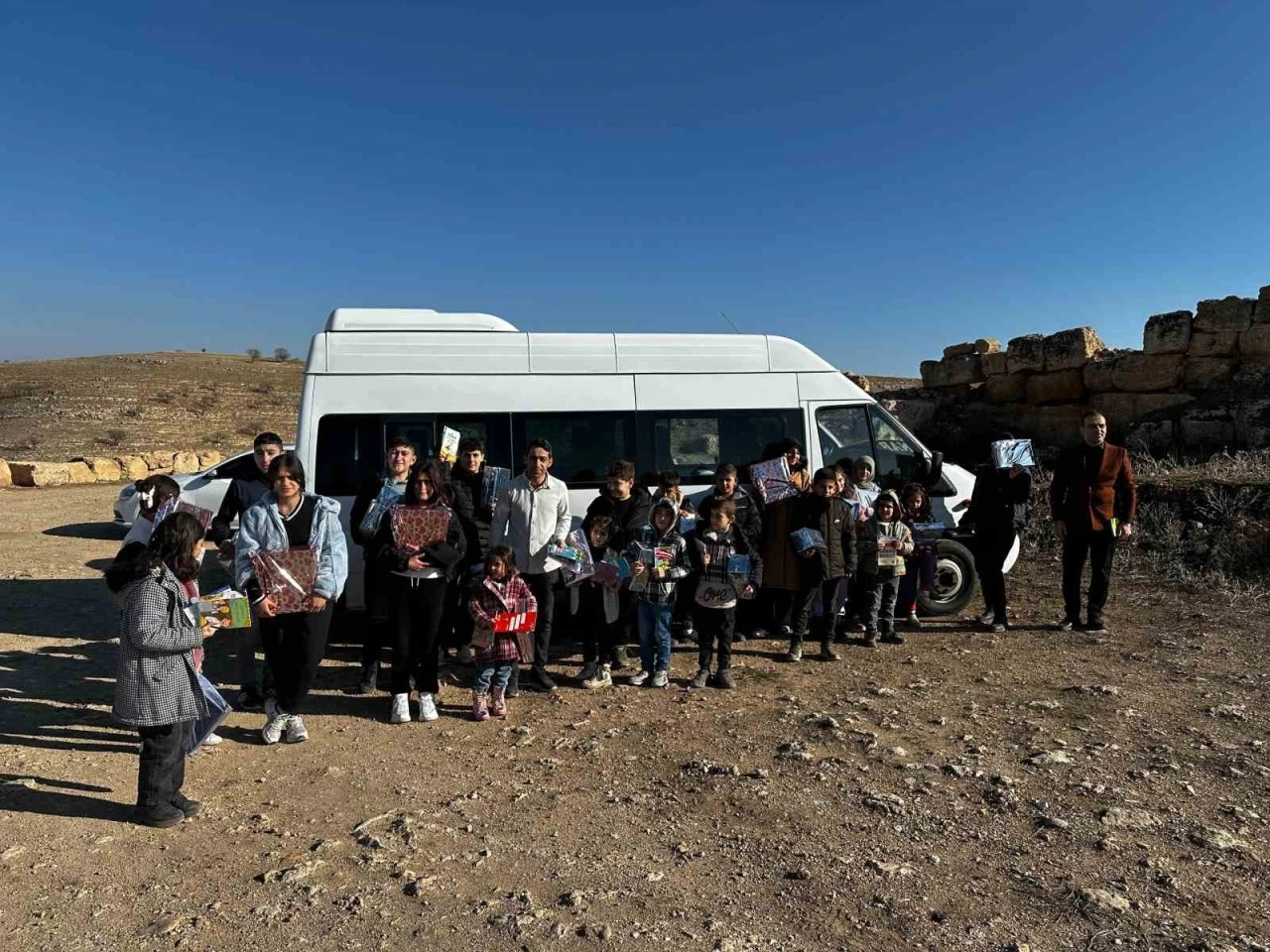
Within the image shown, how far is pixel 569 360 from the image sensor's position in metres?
6.91

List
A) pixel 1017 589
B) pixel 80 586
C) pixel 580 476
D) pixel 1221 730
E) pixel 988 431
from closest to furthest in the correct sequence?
1. pixel 1221 730
2. pixel 580 476
3. pixel 1017 589
4. pixel 80 586
5. pixel 988 431

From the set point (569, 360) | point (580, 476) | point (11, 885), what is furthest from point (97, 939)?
point (569, 360)

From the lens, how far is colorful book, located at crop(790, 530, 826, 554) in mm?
6188

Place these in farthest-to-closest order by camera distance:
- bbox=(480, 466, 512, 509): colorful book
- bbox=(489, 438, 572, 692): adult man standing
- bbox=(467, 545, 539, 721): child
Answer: bbox=(480, 466, 512, 509): colorful book → bbox=(489, 438, 572, 692): adult man standing → bbox=(467, 545, 539, 721): child

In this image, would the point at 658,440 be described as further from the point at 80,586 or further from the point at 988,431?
the point at 988,431

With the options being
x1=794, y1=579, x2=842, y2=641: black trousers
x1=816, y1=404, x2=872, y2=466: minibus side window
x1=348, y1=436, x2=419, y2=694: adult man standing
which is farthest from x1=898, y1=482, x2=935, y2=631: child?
x1=348, y1=436, x2=419, y2=694: adult man standing

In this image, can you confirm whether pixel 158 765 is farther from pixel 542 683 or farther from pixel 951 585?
pixel 951 585

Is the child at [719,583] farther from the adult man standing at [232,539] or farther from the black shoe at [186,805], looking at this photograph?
the black shoe at [186,805]

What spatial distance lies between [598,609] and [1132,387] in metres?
12.5

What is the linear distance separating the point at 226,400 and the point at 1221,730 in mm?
37745

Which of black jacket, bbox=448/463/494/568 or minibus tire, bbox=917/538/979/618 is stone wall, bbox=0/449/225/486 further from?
minibus tire, bbox=917/538/979/618

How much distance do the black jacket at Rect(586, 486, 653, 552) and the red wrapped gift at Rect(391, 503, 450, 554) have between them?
1.24 metres

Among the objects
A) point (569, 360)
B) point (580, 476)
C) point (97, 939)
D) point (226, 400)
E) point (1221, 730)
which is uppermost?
point (226, 400)

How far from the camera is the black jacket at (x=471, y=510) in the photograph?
558 centimetres
